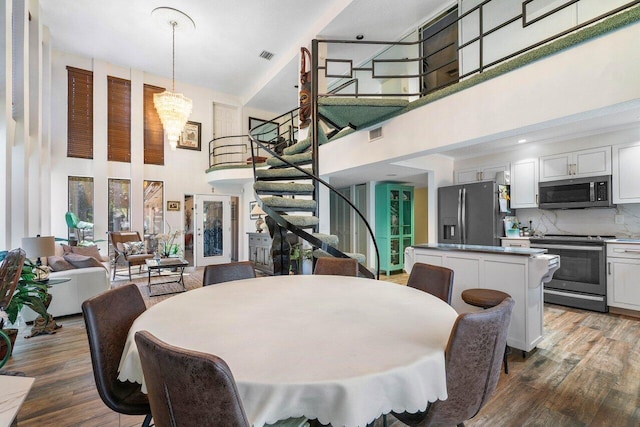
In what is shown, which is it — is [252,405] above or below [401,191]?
below

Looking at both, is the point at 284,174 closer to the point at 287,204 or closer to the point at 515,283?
the point at 287,204

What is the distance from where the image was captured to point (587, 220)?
14.6 ft

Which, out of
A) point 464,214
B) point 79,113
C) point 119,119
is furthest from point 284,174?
point 79,113

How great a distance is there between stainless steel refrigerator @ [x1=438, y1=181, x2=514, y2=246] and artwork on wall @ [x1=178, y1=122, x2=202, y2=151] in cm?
617

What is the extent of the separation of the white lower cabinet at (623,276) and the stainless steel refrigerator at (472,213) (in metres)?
1.32

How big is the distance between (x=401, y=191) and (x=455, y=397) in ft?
20.7

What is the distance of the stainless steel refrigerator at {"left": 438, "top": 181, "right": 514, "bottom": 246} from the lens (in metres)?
4.67

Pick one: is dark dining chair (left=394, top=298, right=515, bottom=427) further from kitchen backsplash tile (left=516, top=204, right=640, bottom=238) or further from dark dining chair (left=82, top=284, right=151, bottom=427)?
kitchen backsplash tile (left=516, top=204, right=640, bottom=238)

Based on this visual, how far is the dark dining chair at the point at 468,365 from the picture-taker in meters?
0.97

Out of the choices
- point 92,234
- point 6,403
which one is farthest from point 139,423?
point 92,234

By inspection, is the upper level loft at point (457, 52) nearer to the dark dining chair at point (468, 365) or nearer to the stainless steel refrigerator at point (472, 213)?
the stainless steel refrigerator at point (472, 213)

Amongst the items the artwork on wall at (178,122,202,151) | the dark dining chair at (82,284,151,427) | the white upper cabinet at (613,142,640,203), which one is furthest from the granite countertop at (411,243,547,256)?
the artwork on wall at (178,122,202,151)

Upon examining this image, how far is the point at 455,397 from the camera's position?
1014 millimetres

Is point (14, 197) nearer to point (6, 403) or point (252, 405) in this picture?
point (6, 403)
